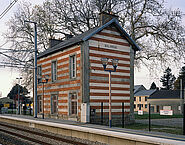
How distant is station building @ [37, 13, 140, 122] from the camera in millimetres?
18969

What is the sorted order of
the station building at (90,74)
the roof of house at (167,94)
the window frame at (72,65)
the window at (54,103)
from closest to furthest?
the station building at (90,74)
the window frame at (72,65)
the window at (54,103)
the roof of house at (167,94)

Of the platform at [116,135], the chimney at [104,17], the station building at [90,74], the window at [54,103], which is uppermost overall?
the chimney at [104,17]

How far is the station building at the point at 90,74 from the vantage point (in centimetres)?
1897

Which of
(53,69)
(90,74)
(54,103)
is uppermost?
(53,69)

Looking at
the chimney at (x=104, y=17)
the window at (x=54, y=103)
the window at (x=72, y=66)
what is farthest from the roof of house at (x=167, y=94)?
the window at (x=72, y=66)

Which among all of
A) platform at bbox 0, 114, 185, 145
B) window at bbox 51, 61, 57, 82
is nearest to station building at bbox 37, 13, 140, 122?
window at bbox 51, 61, 57, 82

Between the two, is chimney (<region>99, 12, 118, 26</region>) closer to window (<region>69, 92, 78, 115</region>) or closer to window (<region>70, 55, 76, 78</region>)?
window (<region>70, 55, 76, 78</region>)

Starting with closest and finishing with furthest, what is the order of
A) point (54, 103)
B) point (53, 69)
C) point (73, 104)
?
point (73, 104)
point (54, 103)
point (53, 69)

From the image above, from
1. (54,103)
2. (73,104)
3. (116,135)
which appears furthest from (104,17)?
(116,135)

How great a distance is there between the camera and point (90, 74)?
754 inches

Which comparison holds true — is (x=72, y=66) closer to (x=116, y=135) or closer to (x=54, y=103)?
(x=54, y=103)

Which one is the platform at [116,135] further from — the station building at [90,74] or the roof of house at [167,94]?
the roof of house at [167,94]

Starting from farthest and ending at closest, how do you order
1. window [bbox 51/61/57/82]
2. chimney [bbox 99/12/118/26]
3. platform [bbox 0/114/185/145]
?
window [bbox 51/61/57/82] < chimney [bbox 99/12/118/26] < platform [bbox 0/114/185/145]

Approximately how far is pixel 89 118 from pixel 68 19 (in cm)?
1813
